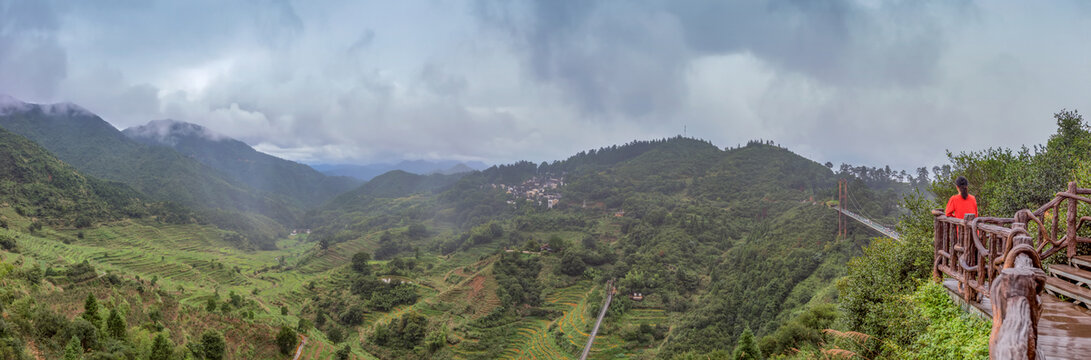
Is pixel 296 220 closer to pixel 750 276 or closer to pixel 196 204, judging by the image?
pixel 196 204

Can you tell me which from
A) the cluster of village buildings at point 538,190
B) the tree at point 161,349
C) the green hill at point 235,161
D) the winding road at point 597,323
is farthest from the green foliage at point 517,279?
the green hill at point 235,161

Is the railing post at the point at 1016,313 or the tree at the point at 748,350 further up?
the railing post at the point at 1016,313

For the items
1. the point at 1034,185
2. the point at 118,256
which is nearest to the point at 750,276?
the point at 1034,185

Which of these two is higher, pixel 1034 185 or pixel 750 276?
pixel 1034 185

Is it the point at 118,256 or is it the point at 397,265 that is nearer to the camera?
the point at 118,256

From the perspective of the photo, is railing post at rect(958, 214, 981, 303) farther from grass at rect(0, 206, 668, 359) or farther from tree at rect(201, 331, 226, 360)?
tree at rect(201, 331, 226, 360)

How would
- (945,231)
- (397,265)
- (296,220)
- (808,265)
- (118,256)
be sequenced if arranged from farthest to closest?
(296,220)
(397,265)
(118,256)
(808,265)
(945,231)

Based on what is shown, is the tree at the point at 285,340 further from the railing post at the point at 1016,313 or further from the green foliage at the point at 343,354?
the railing post at the point at 1016,313
